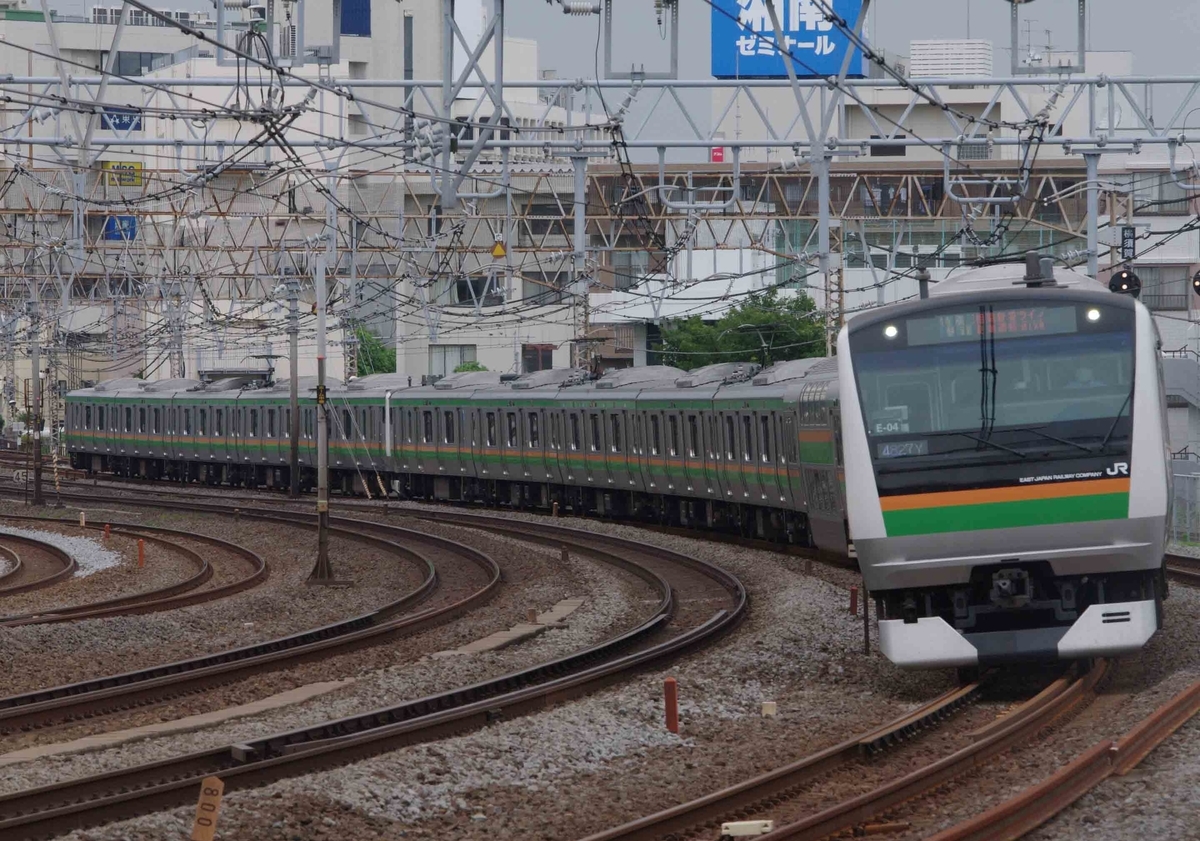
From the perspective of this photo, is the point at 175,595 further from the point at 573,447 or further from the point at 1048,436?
the point at 1048,436

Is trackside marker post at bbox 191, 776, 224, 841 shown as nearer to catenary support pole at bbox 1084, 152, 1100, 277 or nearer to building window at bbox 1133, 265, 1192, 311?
catenary support pole at bbox 1084, 152, 1100, 277

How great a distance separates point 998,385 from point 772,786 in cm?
347

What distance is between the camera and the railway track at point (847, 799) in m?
7.79

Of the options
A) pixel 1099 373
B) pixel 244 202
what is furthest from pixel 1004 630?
pixel 244 202

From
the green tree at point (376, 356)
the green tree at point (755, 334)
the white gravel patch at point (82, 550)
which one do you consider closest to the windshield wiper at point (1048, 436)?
the white gravel patch at point (82, 550)

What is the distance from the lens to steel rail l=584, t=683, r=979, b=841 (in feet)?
25.8

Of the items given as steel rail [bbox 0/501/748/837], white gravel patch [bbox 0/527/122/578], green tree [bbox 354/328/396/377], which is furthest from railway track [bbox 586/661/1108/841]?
green tree [bbox 354/328/396/377]

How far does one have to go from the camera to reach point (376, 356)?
69.5m

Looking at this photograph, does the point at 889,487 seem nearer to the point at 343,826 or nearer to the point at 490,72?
the point at 343,826

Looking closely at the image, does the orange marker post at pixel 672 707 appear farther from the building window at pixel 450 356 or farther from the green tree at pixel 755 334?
the building window at pixel 450 356

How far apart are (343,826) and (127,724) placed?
3961 mm

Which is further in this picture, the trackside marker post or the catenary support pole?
the catenary support pole

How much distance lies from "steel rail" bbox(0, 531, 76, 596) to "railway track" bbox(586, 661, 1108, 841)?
527 inches

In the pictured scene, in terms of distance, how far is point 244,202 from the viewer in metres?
60.4
